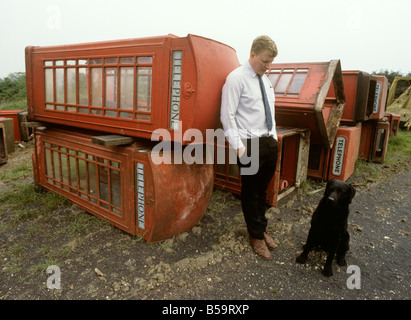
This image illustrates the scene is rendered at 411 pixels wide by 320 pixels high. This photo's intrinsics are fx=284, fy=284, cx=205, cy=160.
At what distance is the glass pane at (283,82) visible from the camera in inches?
180

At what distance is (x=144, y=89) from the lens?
279 cm

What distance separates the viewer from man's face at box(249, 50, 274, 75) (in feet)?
8.36

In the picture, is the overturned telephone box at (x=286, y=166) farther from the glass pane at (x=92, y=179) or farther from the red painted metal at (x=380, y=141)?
the red painted metal at (x=380, y=141)

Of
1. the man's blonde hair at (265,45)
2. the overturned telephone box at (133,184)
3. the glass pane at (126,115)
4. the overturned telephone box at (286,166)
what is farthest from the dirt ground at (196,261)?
the man's blonde hair at (265,45)

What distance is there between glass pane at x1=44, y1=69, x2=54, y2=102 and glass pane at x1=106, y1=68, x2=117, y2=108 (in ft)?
3.47

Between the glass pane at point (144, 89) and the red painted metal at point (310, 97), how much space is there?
2.26m

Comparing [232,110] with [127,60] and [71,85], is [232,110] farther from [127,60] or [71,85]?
[71,85]

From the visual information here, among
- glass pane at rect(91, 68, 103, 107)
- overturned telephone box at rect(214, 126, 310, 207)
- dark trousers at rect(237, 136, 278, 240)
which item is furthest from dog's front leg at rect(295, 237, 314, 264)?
glass pane at rect(91, 68, 103, 107)

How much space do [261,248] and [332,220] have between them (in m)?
0.75

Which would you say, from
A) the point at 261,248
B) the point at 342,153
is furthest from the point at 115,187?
the point at 342,153

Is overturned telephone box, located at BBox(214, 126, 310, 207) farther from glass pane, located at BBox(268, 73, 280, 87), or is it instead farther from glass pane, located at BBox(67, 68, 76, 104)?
glass pane, located at BBox(67, 68, 76, 104)
